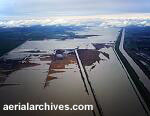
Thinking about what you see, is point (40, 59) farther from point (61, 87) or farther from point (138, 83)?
point (138, 83)

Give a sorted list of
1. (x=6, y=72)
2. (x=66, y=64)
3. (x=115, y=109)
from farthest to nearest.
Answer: (x=66, y=64) → (x=6, y=72) → (x=115, y=109)

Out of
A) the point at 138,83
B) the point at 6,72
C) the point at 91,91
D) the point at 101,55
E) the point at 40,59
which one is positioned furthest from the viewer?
the point at 101,55

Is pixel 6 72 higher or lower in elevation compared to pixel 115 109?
higher

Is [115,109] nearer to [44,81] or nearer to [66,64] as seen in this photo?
[44,81]

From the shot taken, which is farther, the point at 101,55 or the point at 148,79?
the point at 101,55

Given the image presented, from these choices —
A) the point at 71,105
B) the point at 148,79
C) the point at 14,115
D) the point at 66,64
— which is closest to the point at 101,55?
the point at 66,64

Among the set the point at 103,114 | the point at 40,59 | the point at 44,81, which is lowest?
the point at 103,114

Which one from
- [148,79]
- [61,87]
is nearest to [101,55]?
[148,79]
